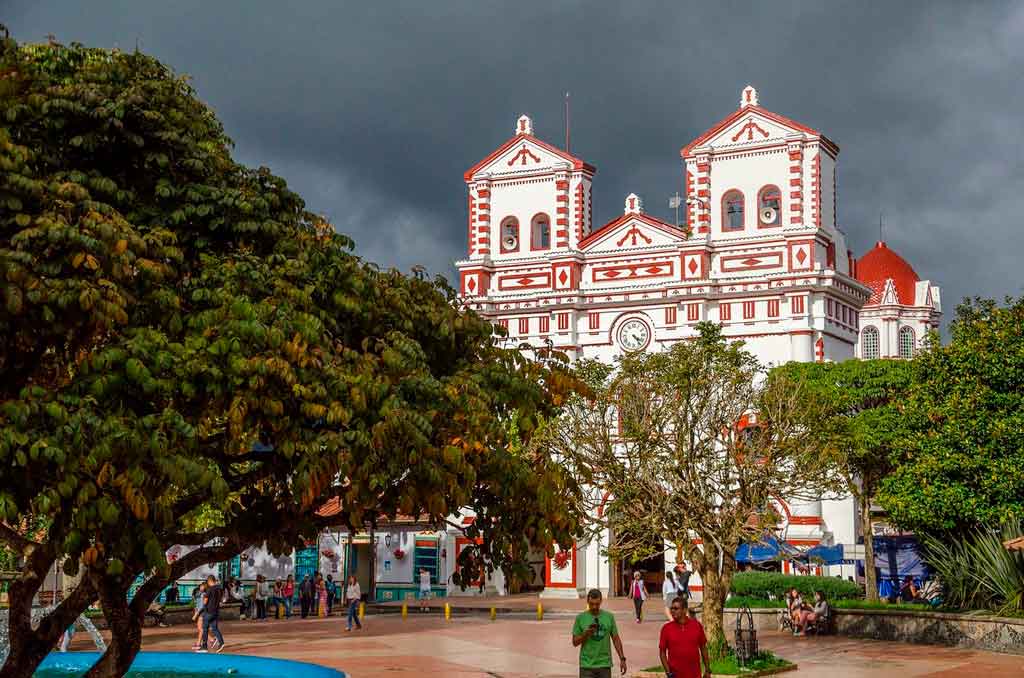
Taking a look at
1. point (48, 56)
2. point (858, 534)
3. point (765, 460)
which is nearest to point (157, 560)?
point (48, 56)

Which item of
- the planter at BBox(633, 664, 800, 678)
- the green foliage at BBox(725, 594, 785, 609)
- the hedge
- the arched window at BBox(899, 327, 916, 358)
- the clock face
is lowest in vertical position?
the planter at BBox(633, 664, 800, 678)

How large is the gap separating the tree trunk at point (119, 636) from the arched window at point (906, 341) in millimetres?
71907

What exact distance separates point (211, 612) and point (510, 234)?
93.9 ft

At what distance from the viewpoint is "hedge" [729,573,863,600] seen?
3456 cm

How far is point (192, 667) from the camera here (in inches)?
880

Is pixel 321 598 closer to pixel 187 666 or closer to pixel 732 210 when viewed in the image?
pixel 187 666

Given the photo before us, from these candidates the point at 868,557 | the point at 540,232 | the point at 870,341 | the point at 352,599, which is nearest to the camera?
the point at 352,599

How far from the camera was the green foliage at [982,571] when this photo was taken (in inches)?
1052

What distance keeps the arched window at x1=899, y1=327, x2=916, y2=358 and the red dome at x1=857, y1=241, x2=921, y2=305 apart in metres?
2.08

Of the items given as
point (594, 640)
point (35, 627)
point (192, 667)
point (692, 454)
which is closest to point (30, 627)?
point (594, 640)

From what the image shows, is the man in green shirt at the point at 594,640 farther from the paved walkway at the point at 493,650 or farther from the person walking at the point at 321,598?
the person walking at the point at 321,598

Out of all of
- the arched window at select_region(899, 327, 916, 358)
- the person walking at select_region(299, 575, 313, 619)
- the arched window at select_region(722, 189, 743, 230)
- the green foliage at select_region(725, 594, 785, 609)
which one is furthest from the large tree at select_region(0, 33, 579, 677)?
the arched window at select_region(899, 327, 916, 358)

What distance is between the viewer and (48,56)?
1205 centimetres

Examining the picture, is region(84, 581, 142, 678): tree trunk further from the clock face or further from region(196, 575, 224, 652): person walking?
the clock face
